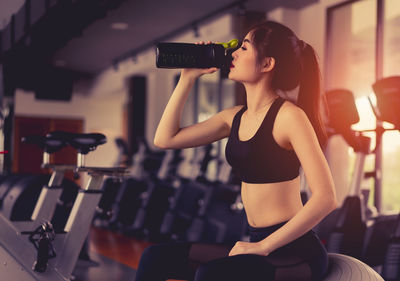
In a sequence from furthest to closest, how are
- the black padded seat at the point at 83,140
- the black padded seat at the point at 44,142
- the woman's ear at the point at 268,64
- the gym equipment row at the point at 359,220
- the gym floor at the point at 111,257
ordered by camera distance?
the gym floor at the point at 111,257 < the gym equipment row at the point at 359,220 < the black padded seat at the point at 44,142 < the black padded seat at the point at 83,140 < the woman's ear at the point at 268,64

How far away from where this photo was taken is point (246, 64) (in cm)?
138

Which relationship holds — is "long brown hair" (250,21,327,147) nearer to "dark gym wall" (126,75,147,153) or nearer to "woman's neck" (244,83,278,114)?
"woman's neck" (244,83,278,114)

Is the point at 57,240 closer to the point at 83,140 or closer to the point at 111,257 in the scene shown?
the point at 83,140

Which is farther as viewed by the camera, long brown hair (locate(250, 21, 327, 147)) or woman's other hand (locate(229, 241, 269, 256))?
long brown hair (locate(250, 21, 327, 147))

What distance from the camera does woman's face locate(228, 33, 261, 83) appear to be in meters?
1.37

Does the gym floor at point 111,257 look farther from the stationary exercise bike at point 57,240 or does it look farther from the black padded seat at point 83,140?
the black padded seat at point 83,140

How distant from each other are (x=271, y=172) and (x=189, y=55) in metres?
0.40

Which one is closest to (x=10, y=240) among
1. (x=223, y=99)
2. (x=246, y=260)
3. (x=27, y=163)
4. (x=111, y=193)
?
(x=111, y=193)

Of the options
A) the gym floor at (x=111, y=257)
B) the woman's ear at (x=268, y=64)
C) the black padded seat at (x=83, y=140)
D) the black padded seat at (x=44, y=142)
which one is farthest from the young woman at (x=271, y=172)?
the gym floor at (x=111, y=257)

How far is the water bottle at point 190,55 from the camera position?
4.52ft

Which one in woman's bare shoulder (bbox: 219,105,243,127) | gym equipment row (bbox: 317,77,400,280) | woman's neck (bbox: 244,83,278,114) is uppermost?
woman's neck (bbox: 244,83,278,114)

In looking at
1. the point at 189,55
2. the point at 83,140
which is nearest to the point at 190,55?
the point at 189,55

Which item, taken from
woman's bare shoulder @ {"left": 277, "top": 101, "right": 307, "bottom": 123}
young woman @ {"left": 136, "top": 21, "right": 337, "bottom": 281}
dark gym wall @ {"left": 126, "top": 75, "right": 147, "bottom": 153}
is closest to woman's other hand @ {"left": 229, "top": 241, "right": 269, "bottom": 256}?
young woman @ {"left": 136, "top": 21, "right": 337, "bottom": 281}

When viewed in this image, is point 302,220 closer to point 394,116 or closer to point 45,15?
point 394,116
